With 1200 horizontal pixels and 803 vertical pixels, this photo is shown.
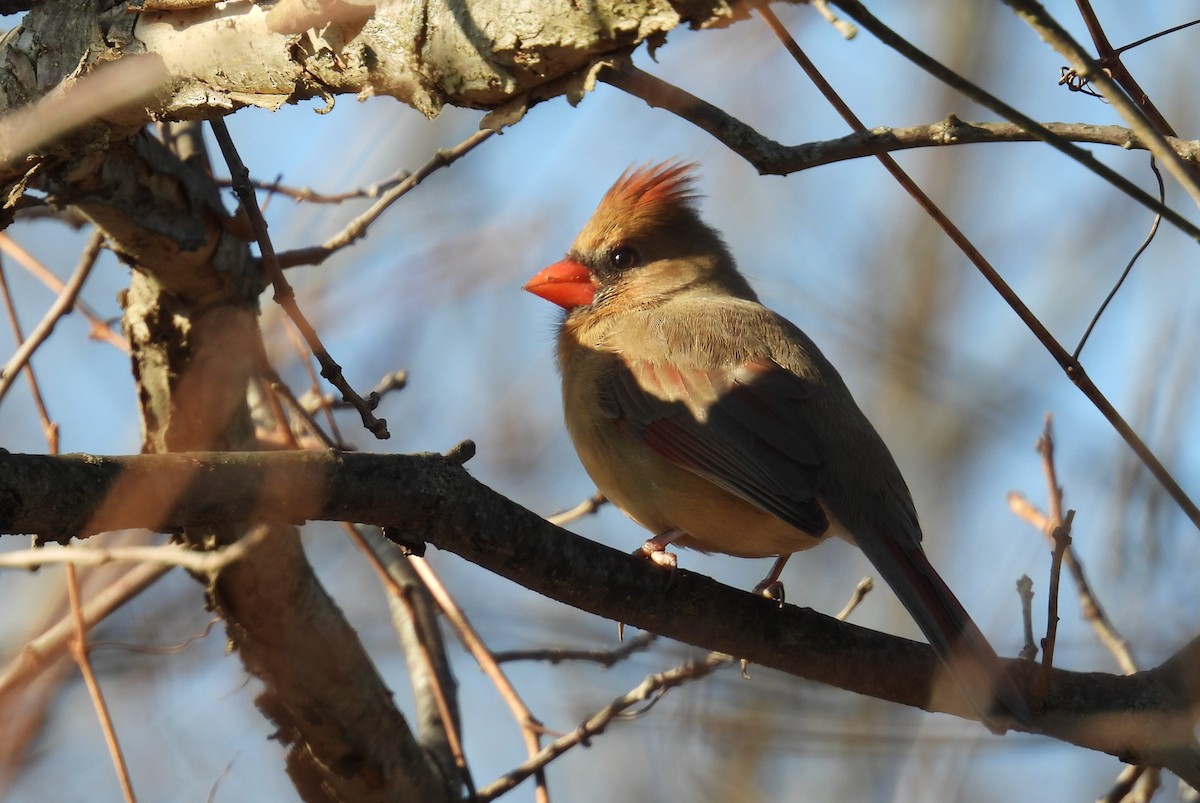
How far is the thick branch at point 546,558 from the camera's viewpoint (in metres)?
1.87

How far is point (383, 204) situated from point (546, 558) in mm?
1284

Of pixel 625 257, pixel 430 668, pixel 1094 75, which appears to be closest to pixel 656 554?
pixel 430 668

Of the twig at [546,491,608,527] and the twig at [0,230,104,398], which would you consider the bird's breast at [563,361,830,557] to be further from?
the twig at [0,230,104,398]

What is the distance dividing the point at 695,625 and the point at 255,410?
2.19 meters

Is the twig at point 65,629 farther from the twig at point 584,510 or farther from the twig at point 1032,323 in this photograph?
the twig at point 1032,323

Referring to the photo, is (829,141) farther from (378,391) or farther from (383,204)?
(378,391)

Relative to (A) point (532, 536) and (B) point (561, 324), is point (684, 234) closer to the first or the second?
(B) point (561, 324)

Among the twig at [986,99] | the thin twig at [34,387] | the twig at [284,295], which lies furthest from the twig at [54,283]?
the twig at [986,99]

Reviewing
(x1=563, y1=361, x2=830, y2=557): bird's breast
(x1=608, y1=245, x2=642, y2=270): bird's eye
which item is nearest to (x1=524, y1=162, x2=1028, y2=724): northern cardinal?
(x1=563, y1=361, x2=830, y2=557): bird's breast

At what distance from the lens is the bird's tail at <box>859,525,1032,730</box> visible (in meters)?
2.60

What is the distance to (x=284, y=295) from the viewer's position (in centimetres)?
230

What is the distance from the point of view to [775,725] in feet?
11.1

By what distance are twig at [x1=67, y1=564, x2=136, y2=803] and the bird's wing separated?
5.08 feet

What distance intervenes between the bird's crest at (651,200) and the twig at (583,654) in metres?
1.68
